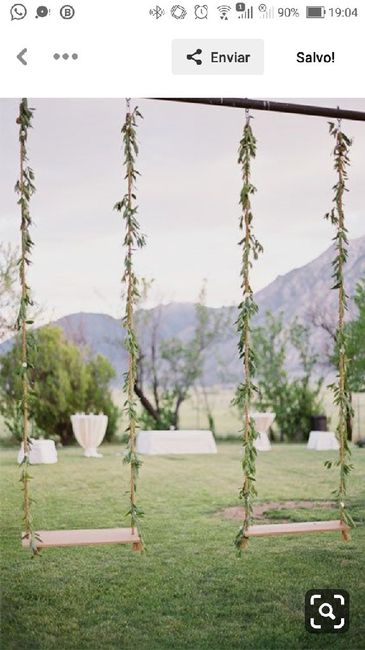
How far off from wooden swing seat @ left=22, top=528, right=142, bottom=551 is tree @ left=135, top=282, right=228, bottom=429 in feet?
21.9

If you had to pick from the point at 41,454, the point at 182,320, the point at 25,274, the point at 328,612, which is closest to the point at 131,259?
the point at 25,274

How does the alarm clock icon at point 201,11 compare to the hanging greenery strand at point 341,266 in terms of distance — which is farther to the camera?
the hanging greenery strand at point 341,266

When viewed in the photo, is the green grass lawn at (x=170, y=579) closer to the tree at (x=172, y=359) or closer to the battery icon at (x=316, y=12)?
the battery icon at (x=316, y=12)

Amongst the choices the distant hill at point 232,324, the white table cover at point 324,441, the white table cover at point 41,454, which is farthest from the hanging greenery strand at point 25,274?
the white table cover at point 324,441

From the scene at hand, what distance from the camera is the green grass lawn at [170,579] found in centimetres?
340

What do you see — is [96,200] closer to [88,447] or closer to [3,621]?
[88,447]

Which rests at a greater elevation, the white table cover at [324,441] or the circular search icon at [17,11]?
the circular search icon at [17,11]

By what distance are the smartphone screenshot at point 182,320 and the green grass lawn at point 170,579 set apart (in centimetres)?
2

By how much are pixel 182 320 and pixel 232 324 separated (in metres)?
1.39

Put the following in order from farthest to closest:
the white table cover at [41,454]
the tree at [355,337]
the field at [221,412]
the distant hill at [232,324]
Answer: the tree at [355,337], the field at [221,412], the distant hill at [232,324], the white table cover at [41,454]

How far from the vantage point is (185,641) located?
3.40 m

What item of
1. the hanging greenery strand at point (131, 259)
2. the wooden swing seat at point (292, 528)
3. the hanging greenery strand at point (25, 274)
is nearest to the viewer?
the hanging greenery strand at point (25, 274)

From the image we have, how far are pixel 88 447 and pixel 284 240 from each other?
9.88ft

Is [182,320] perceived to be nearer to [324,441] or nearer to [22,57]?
[324,441]
